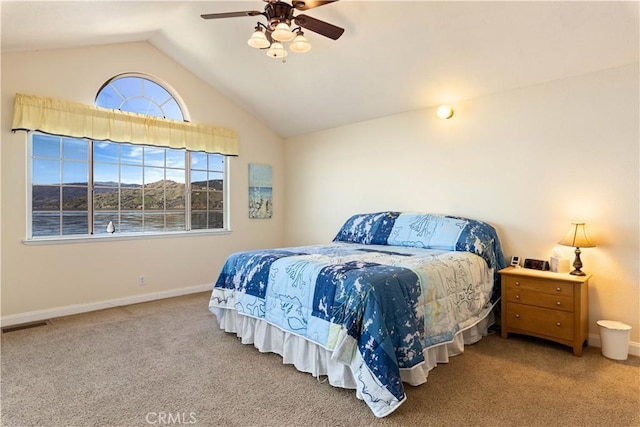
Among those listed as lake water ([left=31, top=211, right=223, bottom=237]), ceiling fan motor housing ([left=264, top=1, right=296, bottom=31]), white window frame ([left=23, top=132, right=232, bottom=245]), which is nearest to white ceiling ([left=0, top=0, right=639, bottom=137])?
ceiling fan motor housing ([left=264, top=1, right=296, bottom=31])

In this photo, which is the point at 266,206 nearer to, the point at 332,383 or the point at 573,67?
the point at 332,383

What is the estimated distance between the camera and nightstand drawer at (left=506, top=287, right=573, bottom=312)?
275cm

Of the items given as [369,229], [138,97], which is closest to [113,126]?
[138,97]

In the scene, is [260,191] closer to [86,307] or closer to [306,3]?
[86,307]

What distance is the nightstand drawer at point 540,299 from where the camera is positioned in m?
2.75

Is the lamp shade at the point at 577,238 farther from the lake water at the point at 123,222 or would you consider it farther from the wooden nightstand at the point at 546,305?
the lake water at the point at 123,222

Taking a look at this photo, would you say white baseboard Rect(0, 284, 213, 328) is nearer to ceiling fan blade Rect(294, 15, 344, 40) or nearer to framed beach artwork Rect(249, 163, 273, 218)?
framed beach artwork Rect(249, 163, 273, 218)

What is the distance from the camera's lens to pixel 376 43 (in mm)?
3328

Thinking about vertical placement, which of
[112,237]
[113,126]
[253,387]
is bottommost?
[253,387]

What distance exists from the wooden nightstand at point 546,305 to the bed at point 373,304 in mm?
188

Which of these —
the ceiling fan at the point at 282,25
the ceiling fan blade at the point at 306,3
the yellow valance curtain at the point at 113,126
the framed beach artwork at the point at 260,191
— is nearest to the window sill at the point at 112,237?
the framed beach artwork at the point at 260,191

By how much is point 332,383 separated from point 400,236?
1.92 meters

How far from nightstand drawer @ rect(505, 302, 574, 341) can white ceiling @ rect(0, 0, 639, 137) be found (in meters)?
2.04

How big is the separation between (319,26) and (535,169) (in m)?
2.33
